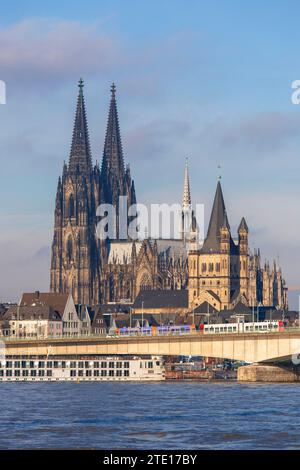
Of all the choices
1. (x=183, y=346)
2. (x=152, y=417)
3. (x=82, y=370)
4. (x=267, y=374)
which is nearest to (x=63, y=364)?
(x=82, y=370)

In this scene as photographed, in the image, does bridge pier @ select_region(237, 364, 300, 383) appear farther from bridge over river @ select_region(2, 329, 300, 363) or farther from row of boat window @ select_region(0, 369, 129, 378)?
row of boat window @ select_region(0, 369, 129, 378)

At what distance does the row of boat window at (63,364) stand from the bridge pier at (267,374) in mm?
14712

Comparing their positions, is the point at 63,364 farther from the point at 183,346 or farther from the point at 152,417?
the point at 152,417

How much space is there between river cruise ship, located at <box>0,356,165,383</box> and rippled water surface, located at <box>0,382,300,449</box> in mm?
19093

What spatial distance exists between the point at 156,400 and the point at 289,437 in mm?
30161

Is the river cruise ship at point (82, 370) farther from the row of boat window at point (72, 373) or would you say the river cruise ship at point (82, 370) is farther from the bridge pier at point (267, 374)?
the bridge pier at point (267, 374)

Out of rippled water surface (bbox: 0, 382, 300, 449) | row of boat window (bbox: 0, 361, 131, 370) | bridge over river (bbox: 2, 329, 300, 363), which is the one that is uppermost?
bridge over river (bbox: 2, 329, 300, 363)

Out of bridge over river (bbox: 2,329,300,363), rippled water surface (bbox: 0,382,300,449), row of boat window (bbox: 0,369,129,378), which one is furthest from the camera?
row of boat window (bbox: 0,369,129,378)

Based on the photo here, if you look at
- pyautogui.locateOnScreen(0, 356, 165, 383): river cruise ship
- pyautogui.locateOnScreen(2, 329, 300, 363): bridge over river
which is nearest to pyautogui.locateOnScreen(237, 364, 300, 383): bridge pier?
pyautogui.locateOnScreen(2, 329, 300, 363): bridge over river

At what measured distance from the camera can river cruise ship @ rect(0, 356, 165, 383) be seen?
476 feet

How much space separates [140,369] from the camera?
5738 inches

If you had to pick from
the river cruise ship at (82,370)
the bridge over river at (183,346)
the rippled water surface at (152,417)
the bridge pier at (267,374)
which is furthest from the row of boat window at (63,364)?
the rippled water surface at (152,417)

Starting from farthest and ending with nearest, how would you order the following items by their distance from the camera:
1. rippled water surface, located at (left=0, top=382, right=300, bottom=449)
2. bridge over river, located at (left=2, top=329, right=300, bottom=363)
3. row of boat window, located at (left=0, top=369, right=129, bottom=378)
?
1. row of boat window, located at (left=0, top=369, right=129, bottom=378)
2. bridge over river, located at (left=2, top=329, right=300, bottom=363)
3. rippled water surface, located at (left=0, top=382, right=300, bottom=449)

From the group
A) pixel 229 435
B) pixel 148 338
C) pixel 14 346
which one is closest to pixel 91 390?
→ pixel 148 338
